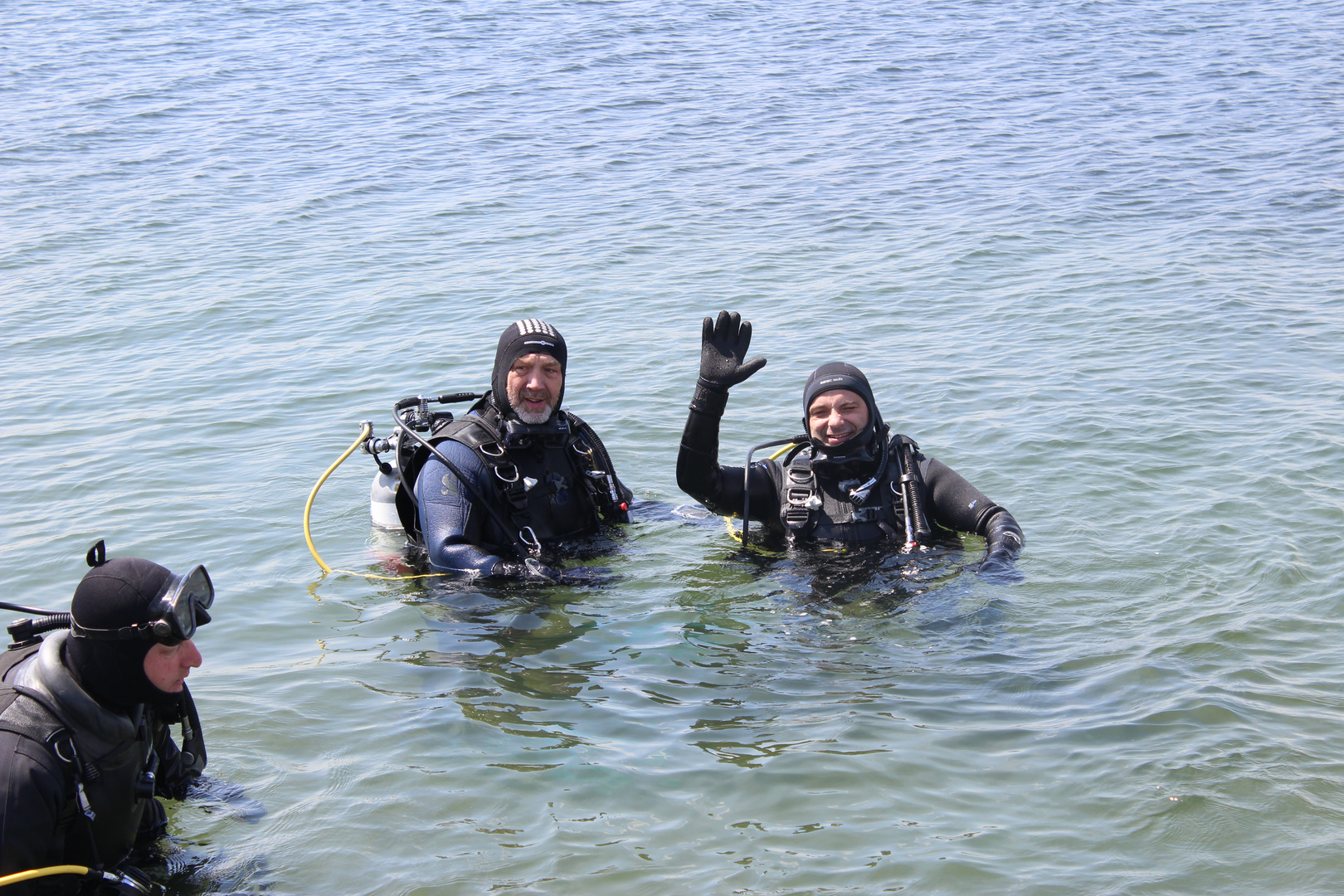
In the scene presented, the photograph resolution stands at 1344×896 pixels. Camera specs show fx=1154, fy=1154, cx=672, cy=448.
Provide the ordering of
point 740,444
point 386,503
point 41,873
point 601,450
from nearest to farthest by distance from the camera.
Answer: point 41,873, point 601,450, point 386,503, point 740,444

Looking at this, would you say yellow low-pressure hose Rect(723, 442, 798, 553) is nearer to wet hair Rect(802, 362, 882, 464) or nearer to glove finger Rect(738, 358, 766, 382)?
wet hair Rect(802, 362, 882, 464)

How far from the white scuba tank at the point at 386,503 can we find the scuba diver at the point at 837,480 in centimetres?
154

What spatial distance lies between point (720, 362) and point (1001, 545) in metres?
1.43

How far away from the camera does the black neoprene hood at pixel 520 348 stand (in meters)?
5.15

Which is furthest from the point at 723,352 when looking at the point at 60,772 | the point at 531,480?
the point at 60,772

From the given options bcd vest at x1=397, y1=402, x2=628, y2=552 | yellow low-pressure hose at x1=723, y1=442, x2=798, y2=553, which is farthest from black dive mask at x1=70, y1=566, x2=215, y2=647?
yellow low-pressure hose at x1=723, y1=442, x2=798, y2=553

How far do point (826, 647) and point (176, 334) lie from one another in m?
6.92

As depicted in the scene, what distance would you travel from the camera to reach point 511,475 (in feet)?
16.7

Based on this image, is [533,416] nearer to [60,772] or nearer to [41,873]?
[60,772]

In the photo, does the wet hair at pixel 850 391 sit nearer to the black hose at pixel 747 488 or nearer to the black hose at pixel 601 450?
the black hose at pixel 747 488

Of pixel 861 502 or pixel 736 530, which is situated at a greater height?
pixel 861 502

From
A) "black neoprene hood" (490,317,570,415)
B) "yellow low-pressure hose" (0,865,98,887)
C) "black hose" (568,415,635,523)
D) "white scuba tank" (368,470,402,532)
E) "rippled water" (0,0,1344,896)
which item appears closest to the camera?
"yellow low-pressure hose" (0,865,98,887)

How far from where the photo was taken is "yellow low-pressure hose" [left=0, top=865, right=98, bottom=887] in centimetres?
252

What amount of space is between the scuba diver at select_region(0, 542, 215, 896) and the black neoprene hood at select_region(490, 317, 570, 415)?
2296mm
